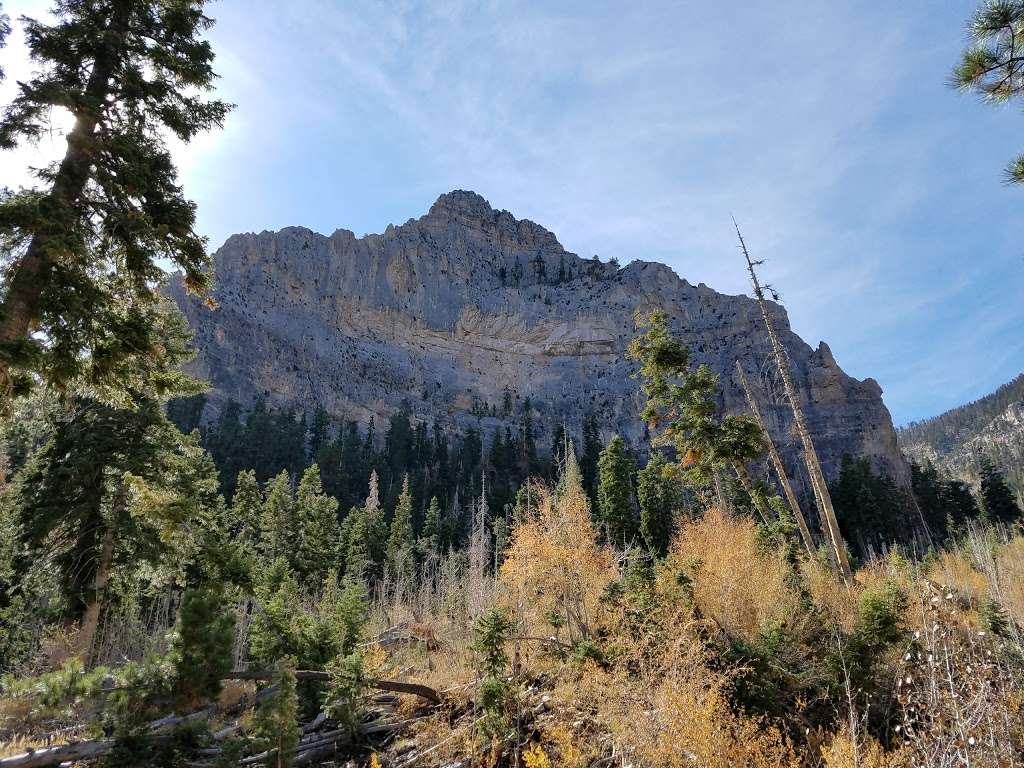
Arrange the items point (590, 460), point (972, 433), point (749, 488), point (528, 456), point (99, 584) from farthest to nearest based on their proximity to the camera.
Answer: point (972, 433) < point (528, 456) < point (590, 460) < point (749, 488) < point (99, 584)

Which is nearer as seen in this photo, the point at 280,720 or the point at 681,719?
the point at 280,720

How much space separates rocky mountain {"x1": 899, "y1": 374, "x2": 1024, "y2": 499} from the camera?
118875 mm

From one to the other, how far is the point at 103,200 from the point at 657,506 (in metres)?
40.0

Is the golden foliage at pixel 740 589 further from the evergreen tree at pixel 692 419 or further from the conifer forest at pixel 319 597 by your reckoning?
the evergreen tree at pixel 692 419

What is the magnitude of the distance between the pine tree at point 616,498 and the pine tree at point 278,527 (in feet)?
64.3

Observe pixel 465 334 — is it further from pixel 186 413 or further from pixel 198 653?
pixel 198 653

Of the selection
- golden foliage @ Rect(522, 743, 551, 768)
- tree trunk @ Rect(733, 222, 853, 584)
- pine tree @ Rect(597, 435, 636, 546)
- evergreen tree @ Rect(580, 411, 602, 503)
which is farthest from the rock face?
golden foliage @ Rect(522, 743, 551, 768)

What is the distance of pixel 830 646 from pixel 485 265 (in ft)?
353

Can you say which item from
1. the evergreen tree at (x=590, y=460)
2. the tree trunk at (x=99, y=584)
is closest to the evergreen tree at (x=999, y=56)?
the tree trunk at (x=99, y=584)

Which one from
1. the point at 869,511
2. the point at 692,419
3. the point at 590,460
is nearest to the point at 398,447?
the point at 590,460

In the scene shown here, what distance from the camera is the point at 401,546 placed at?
127 feet

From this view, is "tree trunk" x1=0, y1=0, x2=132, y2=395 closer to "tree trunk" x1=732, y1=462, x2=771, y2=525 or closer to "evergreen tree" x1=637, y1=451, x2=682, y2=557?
"tree trunk" x1=732, y1=462, x2=771, y2=525

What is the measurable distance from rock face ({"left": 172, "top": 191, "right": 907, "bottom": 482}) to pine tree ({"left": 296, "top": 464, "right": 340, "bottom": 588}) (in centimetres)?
5228

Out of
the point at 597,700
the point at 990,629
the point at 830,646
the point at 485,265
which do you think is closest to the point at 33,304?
the point at 597,700
